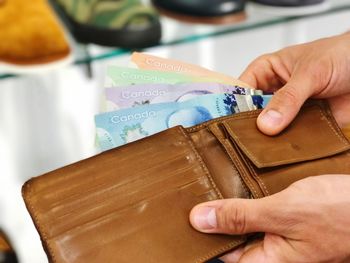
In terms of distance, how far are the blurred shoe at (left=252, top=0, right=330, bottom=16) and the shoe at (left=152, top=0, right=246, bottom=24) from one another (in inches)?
2.0

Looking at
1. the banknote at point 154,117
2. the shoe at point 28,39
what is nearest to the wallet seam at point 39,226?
the banknote at point 154,117

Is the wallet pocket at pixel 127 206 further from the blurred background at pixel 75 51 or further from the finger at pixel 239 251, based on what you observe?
the blurred background at pixel 75 51

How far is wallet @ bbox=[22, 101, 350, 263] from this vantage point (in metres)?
0.59

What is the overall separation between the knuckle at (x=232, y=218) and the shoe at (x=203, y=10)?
525 millimetres

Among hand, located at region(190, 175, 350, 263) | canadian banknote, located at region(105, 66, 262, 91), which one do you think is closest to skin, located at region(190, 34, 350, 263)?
hand, located at region(190, 175, 350, 263)

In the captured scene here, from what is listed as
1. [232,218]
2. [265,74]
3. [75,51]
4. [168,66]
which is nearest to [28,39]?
[75,51]

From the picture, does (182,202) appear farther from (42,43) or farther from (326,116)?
(42,43)

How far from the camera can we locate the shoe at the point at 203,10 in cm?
106

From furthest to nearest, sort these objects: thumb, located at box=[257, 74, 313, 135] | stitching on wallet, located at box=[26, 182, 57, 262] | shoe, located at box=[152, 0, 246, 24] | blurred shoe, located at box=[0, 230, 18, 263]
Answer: shoe, located at box=[152, 0, 246, 24] < blurred shoe, located at box=[0, 230, 18, 263] < thumb, located at box=[257, 74, 313, 135] < stitching on wallet, located at box=[26, 182, 57, 262]

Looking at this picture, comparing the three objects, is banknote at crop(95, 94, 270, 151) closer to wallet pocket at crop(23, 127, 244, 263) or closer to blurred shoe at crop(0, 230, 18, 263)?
wallet pocket at crop(23, 127, 244, 263)

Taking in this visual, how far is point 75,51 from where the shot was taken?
3.25ft

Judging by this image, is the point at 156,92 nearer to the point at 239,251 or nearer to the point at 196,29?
the point at 239,251

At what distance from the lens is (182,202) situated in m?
0.62

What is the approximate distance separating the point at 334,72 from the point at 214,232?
308 mm
